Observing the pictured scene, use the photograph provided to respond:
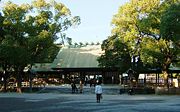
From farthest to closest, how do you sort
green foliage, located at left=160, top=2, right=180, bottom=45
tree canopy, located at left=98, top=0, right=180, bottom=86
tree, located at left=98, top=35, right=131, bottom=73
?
tree, located at left=98, top=35, right=131, bottom=73 < tree canopy, located at left=98, top=0, right=180, bottom=86 < green foliage, located at left=160, top=2, right=180, bottom=45

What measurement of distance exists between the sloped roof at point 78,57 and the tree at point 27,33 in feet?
58.4

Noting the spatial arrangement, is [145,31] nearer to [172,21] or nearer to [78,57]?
[172,21]

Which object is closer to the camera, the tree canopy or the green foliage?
the green foliage

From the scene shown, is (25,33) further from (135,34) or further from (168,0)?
(168,0)

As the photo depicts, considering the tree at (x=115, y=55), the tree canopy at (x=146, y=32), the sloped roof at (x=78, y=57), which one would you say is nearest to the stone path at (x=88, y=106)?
the tree canopy at (x=146, y=32)

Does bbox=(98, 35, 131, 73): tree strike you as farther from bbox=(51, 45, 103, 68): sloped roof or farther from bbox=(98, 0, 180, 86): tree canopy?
bbox=(51, 45, 103, 68): sloped roof

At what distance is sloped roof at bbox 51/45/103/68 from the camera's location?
7319 cm

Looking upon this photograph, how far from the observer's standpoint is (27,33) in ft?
168

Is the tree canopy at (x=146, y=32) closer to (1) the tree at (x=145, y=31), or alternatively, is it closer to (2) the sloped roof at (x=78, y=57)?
(1) the tree at (x=145, y=31)

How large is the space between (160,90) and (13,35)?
1863 centimetres

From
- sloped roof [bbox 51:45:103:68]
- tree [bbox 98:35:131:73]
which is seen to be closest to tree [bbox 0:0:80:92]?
tree [bbox 98:35:131:73]

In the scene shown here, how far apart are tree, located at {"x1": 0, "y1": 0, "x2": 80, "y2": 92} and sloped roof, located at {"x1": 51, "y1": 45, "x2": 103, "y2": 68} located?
1781 cm

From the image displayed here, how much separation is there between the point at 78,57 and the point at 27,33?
1027 inches

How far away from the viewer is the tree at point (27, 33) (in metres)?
48.8
